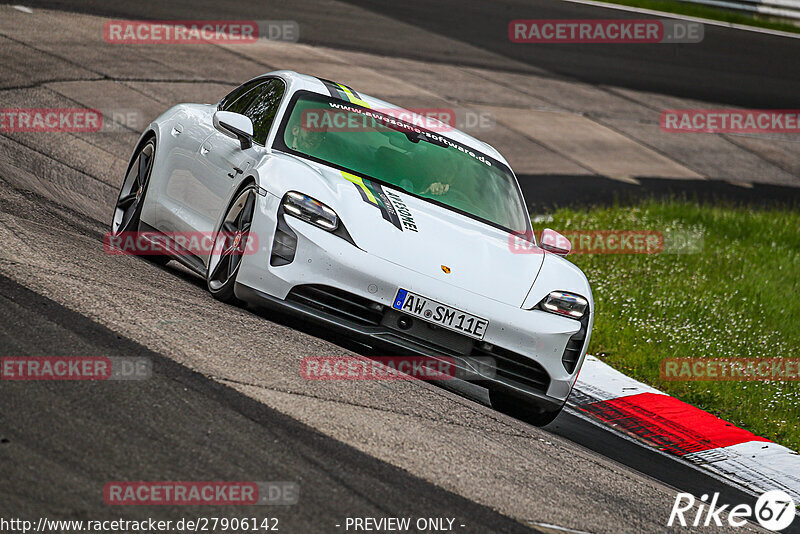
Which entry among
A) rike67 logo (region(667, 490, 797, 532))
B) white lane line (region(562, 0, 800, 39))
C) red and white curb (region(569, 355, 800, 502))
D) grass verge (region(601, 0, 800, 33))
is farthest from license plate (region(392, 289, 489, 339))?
grass verge (region(601, 0, 800, 33))

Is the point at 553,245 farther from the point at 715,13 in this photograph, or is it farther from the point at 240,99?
the point at 715,13

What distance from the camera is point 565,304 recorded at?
19.9ft

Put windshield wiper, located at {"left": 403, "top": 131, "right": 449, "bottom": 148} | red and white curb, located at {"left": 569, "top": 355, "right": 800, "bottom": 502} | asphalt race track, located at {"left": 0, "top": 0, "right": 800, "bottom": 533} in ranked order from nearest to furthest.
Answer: asphalt race track, located at {"left": 0, "top": 0, "right": 800, "bottom": 533}
red and white curb, located at {"left": 569, "top": 355, "right": 800, "bottom": 502}
windshield wiper, located at {"left": 403, "top": 131, "right": 449, "bottom": 148}

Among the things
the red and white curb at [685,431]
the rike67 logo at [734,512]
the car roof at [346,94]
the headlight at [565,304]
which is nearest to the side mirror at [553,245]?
the headlight at [565,304]

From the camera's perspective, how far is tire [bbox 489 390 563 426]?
614 centimetres

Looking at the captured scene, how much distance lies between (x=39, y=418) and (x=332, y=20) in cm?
1703

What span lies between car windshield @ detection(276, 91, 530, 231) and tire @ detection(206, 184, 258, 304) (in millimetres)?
622

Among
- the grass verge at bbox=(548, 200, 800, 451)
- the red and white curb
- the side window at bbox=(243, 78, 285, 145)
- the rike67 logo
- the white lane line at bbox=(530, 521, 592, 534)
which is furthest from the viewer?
the grass verge at bbox=(548, 200, 800, 451)

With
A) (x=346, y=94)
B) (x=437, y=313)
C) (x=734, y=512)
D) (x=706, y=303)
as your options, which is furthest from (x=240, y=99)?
(x=706, y=303)

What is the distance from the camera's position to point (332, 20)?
66.5ft

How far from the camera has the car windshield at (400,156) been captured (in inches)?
263

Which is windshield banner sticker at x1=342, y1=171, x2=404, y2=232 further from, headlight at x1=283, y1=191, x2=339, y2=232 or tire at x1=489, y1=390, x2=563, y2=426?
tire at x1=489, y1=390, x2=563, y2=426

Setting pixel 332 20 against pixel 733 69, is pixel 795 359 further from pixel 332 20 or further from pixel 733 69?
pixel 733 69

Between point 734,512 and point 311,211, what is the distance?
9.27 ft
